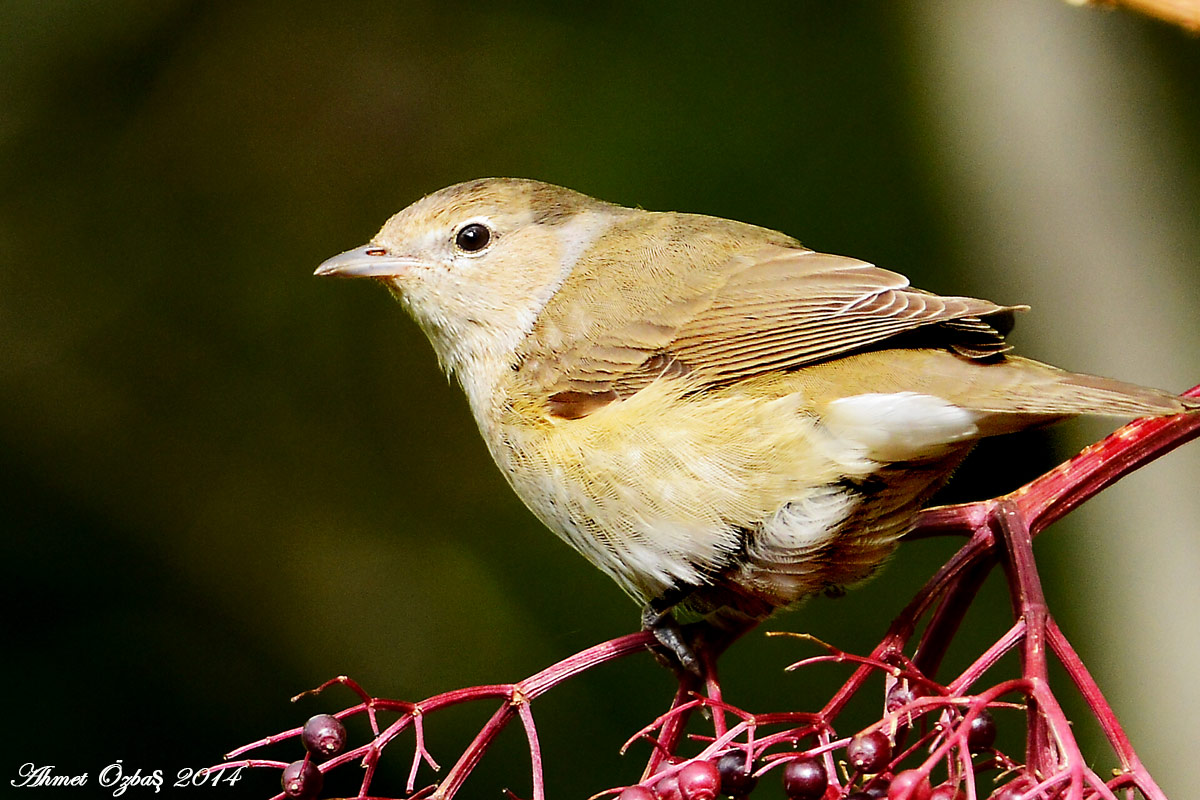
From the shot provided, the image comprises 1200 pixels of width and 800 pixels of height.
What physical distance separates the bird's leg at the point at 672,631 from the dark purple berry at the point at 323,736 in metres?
0.75

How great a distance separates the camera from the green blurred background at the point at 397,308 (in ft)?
17.0

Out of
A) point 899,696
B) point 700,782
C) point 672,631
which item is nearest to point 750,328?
point 672,631

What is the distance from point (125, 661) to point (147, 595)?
0.29 meters

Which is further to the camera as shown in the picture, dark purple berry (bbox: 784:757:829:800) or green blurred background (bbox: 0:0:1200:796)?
green blurred background (bbox: 0:0:1200:796)

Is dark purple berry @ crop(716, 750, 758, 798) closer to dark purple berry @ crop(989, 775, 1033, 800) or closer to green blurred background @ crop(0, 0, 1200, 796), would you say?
dark purple berry @ crop(989, 775, 1033, 800)

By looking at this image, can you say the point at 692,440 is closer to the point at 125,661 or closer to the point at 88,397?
the point at 125,661

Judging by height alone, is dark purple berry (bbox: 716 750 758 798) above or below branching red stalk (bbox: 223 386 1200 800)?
below

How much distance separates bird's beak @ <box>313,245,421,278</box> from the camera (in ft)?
11.6

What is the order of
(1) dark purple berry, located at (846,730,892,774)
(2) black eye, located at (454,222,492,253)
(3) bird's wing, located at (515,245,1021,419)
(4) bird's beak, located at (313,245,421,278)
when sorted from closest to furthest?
1. (1) dark purple berry, located at (846,730,892,774)
2. (3) bird's wing, located at (515,245,1021,419)
3. (4) bird's beak, located at (313,245,421,278)
4. (2) black eye, located at (454,222,492,253)

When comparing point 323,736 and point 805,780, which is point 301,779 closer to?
point 323,736

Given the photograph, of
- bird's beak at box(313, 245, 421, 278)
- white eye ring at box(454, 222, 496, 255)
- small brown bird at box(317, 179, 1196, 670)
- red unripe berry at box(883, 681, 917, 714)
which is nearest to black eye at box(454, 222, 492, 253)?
white eye ring at box(454, 222, 496, 255)

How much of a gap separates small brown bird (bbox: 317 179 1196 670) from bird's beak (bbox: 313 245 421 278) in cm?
1

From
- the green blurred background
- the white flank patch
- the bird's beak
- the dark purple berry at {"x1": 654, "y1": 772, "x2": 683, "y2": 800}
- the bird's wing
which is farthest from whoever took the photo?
the green blurred background

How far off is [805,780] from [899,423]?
940 mm
